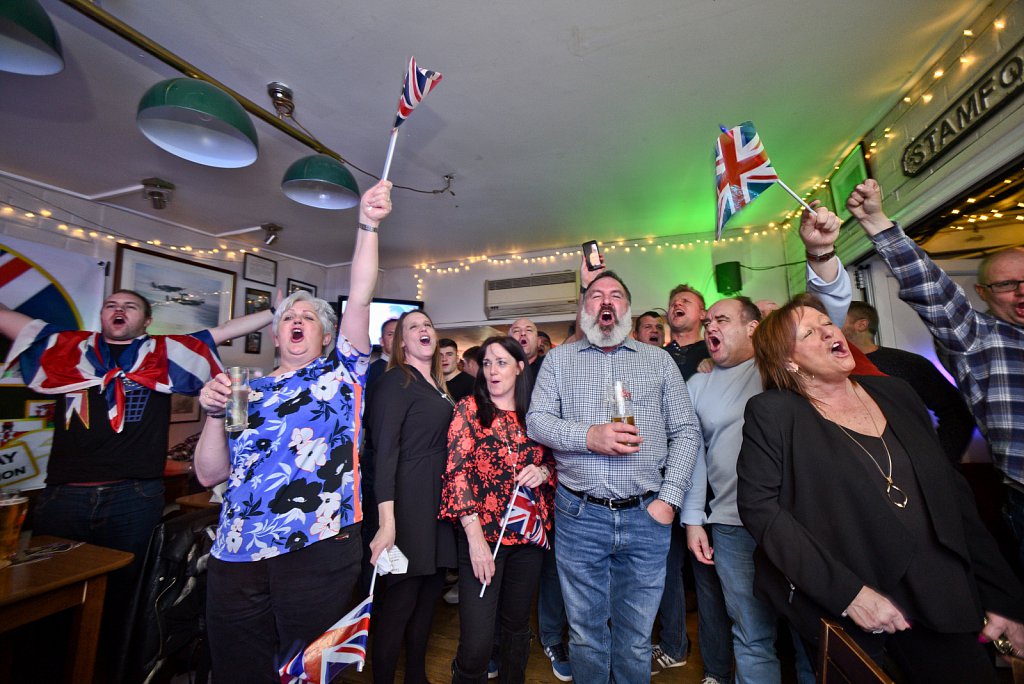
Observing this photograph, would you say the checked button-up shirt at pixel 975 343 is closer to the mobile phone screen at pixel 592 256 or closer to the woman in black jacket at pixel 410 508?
the mobile phone screen at pixel 592 256

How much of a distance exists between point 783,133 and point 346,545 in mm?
3841

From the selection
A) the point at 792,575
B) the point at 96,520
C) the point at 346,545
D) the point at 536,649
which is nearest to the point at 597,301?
the point at 792,575

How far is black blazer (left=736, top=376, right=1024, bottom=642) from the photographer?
3.87 feet

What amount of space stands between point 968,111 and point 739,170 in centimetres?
151

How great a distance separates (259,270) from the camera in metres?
5.49

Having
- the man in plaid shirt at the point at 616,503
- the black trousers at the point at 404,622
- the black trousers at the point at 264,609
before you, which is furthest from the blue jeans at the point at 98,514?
the man in plaid shirt at the point at 616,503

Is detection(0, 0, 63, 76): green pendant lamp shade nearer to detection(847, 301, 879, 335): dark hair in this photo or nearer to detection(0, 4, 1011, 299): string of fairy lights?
detection(0, 4, 1011, 299): string of fairy lights

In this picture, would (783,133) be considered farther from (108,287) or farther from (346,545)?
(108,287)

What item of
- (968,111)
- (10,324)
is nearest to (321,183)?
(10,324)

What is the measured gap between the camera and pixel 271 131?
3047 mm

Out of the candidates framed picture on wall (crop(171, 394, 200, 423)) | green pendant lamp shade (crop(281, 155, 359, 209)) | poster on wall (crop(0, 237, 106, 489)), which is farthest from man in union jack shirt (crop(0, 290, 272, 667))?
framed picture on wall (crop(171, 394, 200, 423))

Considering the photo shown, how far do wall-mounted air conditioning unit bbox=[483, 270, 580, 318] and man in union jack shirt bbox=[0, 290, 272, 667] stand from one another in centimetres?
379

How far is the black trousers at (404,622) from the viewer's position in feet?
5.80

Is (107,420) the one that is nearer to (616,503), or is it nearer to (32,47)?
(32,47)
